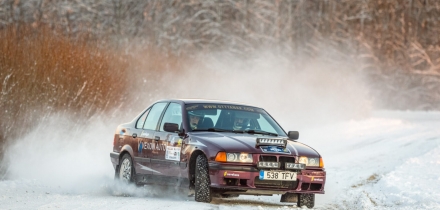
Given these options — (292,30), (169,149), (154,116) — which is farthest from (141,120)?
(292,30)

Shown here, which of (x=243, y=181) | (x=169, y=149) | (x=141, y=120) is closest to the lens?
(x=243, y=181)

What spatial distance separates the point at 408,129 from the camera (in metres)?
28.4

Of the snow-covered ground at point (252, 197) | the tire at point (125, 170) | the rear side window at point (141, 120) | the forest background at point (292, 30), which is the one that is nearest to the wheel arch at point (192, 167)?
the snow-covered ground at point (252, 197)

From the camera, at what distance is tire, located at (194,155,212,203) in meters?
11.5

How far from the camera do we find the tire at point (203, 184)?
11.5 m

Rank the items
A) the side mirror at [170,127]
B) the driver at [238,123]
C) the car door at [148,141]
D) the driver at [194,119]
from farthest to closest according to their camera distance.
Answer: the car door at [148,141]
the driver at [238,123]
the driver at [194,119]
the side mirror at [170,127]

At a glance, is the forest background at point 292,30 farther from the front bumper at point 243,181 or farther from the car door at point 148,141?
the front bumper at point 243,181

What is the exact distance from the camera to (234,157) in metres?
11.4

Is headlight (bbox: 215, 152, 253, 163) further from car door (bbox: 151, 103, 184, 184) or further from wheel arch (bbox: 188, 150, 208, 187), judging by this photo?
car door (bbox: 151, 103, 184, 184)

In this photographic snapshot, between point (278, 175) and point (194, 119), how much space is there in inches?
69.5

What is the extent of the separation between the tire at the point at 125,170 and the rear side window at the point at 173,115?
0.87 meters

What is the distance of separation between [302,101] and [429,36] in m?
33.8

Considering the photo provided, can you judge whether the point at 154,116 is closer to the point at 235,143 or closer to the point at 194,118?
the point at 194,118

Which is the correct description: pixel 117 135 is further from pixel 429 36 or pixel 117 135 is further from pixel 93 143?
pixel 429 36
